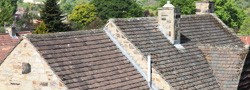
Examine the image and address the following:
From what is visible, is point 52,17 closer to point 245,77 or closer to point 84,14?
point 245,77

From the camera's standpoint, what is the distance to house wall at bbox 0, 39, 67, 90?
15.0 m

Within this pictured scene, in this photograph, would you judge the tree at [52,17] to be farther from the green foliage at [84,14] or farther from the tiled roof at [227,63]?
the green foliage at [84,14]

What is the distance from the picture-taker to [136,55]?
1738 centimetres

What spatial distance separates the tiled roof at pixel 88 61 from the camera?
15.2 metres

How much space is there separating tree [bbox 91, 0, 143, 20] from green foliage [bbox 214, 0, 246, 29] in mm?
17026

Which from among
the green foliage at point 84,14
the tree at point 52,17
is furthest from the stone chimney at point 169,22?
the green foliage at point 84,14

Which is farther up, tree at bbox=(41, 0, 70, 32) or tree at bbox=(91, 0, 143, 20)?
tree at bbox=(41, 0, 70, 32)

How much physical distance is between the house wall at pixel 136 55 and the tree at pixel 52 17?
92.8 ft

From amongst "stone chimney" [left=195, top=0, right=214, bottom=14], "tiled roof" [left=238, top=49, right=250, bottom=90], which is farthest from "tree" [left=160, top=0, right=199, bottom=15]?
"tiled roof" [left=238, top=49, right=250, bottom=90]

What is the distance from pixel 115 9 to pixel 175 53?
67972 millimetres

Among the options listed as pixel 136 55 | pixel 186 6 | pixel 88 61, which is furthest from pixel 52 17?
pixel 88 61

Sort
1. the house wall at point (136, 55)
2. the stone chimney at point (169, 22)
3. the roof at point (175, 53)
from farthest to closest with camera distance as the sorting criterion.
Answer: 1. the stone chimney at point (169, 22)
2. the roof at point (175, 53)
3. the house wall at point (136, 55)

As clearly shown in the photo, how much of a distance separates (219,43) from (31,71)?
9.81 meters

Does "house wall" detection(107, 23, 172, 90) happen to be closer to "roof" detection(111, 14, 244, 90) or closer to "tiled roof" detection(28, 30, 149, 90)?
"roof" detection(111, 14, 244, 90)
